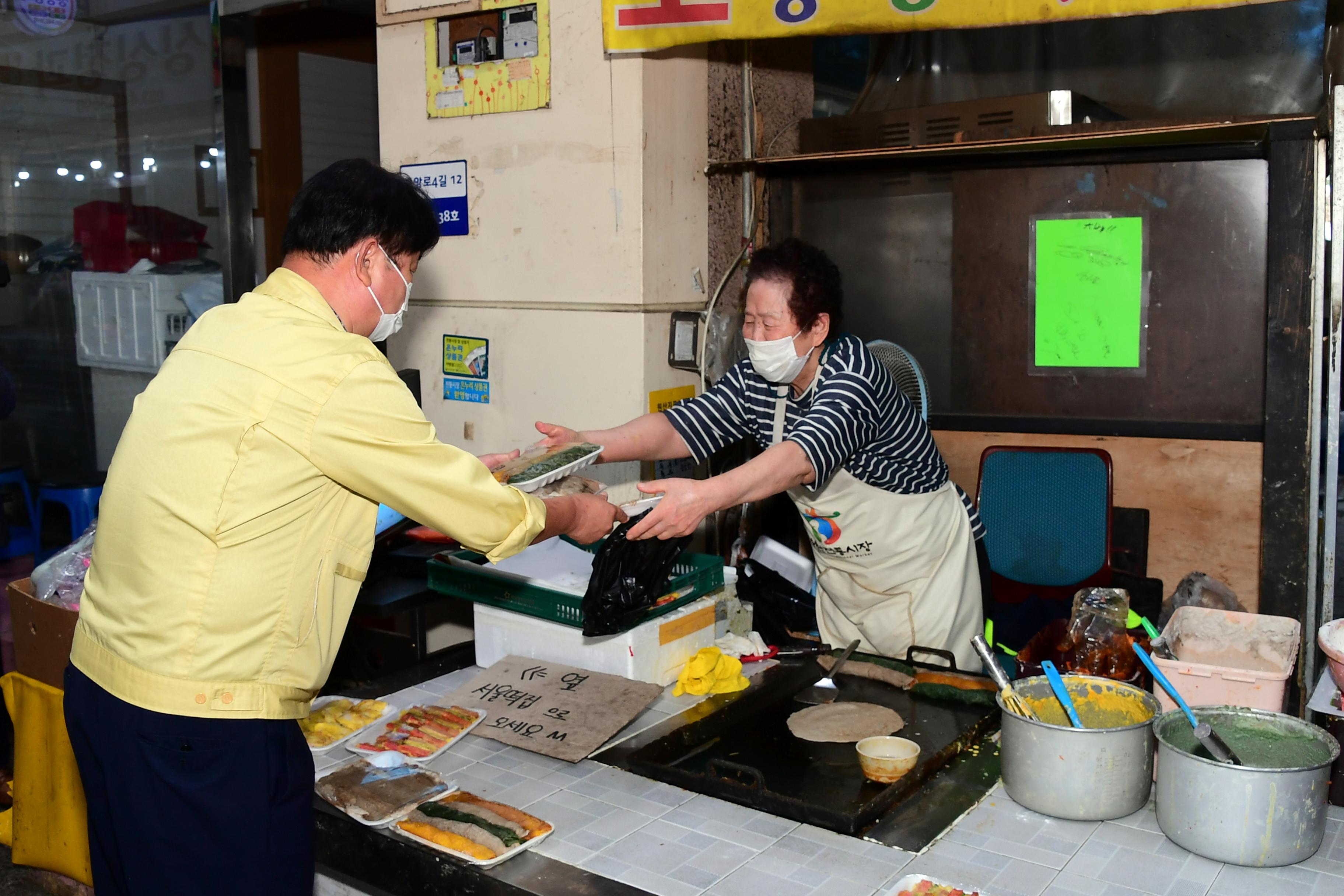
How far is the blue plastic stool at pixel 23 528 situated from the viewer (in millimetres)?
4340

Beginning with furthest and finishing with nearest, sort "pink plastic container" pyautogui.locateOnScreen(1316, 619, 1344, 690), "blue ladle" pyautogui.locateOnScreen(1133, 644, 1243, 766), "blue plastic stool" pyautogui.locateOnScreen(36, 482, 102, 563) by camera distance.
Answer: "blue plastic stool" pyautogui.locateOnScreen(36, 482, 102, 563), "pink plastic container" pyautogui.locateOnScreen(1316, 619, 1344, 690), "blue ladle" pyautogui.locateOnScreen(1133, 644, 1243, 766)

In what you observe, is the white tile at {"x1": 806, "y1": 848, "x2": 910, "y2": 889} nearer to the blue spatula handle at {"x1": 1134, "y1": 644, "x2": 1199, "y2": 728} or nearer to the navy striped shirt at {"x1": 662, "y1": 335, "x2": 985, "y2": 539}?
the blue spatula handle at {"x1": 1134, "y1": 644, "x2": 1199, "y2": 728}

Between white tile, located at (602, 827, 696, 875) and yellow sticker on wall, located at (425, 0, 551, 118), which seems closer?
white tile, located at (602, 827, 696, 875)

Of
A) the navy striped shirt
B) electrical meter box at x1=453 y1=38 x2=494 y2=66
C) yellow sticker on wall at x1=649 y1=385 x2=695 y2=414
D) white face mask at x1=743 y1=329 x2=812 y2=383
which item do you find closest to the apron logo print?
the navy striped shirt

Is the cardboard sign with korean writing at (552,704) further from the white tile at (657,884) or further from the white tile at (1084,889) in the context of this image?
the white tile at (1084,889)

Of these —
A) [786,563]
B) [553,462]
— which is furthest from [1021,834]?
[786,563]

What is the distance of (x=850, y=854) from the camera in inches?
69.7

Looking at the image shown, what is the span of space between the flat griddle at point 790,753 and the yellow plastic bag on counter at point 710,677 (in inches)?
2.1

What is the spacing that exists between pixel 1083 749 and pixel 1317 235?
1673 mm

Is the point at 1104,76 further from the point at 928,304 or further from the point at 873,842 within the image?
the point at 873,842

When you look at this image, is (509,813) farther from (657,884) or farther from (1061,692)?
(1061,692)

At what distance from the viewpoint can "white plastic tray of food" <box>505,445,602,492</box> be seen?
2260 mm

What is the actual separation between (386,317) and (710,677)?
1109mm

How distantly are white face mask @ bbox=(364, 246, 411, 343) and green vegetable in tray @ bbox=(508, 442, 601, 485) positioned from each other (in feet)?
1.38
